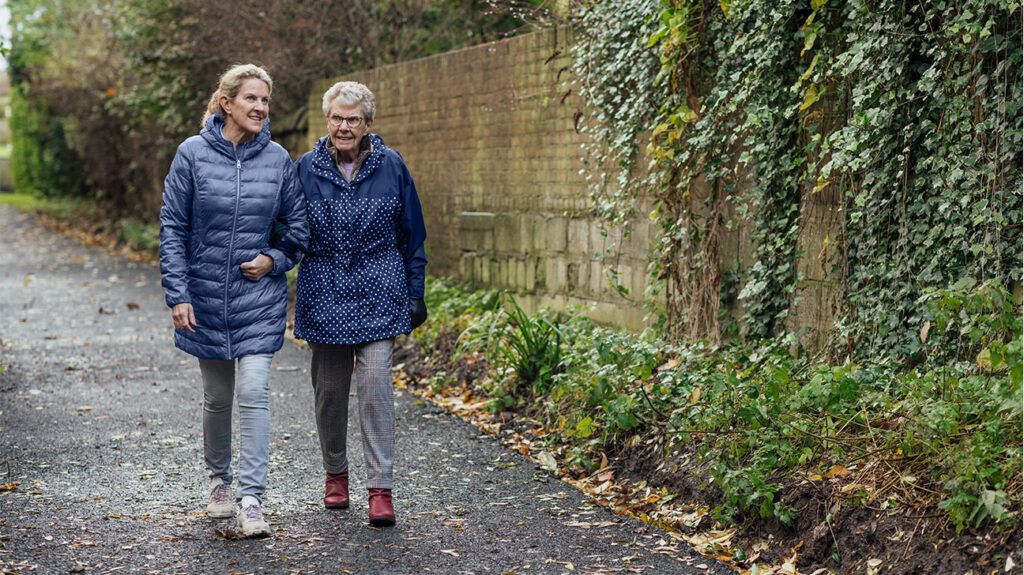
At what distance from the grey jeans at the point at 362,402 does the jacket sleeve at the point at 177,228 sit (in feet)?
2.24

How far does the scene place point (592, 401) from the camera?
678 centimetres

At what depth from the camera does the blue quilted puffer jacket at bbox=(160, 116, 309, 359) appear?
5398 mm

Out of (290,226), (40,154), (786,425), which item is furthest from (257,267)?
(40,154)

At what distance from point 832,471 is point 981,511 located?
32.6 inches

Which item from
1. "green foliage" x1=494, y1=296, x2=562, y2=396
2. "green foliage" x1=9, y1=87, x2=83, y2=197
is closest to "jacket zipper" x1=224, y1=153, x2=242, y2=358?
"green foliage" x1=494, y1=296, x2=562, y2=396

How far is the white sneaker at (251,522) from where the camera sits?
5246 mm

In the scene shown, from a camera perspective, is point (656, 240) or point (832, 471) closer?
point (832, 471)

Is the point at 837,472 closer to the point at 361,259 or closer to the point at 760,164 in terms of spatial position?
the point at 361,259

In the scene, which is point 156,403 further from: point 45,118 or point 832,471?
point 45,118

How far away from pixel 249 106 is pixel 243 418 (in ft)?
4.28

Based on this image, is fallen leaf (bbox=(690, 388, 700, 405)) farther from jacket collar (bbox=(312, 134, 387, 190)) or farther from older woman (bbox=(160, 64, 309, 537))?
older woman (bbox=(160, 64, 309, 537))

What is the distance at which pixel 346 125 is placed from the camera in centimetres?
557

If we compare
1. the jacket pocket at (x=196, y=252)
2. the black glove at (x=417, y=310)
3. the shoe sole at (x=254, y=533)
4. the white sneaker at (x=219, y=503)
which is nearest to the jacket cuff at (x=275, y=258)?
the jacket pocket at (x=196, y=252)

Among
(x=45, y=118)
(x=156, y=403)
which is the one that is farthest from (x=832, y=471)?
(x=45, y=118)
